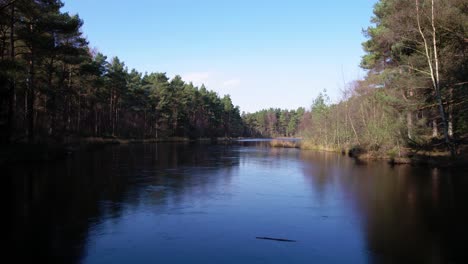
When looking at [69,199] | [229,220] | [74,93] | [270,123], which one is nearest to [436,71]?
[229,220]

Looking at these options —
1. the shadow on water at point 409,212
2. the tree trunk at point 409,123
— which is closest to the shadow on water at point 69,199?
the shadow on water at point 409,212

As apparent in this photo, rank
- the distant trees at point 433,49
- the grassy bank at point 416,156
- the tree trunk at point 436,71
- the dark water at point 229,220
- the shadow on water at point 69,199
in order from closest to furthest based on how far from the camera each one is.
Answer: the dark water at point 229,220
the shadow on water at point 69,199
the distant trees at point 433,49
the tree trunk at point 436,71
the grassy bank at point 416,156

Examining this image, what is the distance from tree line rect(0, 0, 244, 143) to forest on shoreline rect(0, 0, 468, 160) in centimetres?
13

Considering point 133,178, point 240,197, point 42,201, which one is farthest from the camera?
point 133,178

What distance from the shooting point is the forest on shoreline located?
760 inches

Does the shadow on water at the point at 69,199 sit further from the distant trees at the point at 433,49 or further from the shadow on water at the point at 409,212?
the distant trees at the point at 433,49

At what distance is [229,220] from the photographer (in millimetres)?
9102

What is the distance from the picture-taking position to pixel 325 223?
8.98 m

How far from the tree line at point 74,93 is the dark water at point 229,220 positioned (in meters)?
7.64

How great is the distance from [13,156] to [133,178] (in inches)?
327

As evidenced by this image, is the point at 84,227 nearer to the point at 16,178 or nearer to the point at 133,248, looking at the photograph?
the point at 133,248

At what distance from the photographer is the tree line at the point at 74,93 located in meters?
20.6

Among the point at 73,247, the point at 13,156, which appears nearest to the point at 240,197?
the point at 73,247

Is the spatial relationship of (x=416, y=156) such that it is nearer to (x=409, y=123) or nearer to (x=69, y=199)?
(x=409, y=123)
